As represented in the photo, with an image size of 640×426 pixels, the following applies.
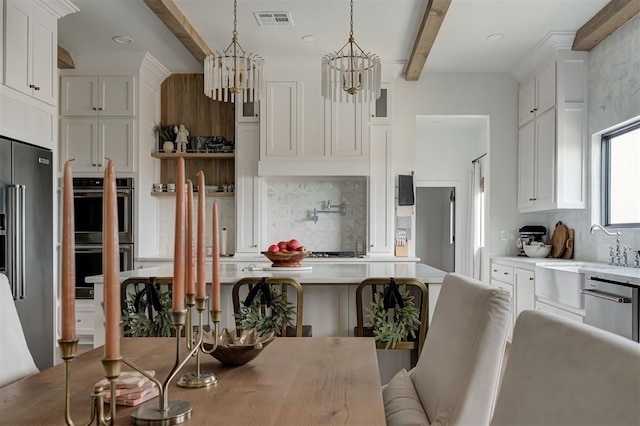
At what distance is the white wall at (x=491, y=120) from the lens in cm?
550

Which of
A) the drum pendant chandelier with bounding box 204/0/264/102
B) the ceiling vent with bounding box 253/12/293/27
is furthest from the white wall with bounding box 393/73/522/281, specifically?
the drum pendant chandelier with bounding box 204/0/264/102

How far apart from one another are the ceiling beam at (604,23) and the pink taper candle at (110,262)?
397 cm

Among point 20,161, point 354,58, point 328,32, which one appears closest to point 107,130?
point 20,161

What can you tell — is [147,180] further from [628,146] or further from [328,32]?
[628,146]

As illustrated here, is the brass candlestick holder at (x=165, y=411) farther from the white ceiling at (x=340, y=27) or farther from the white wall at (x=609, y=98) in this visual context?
the white wall at (x=609, y=98)

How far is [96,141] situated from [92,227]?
85 centimetres

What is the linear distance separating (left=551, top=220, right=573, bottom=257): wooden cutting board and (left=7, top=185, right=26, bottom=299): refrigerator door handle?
453 centimetres

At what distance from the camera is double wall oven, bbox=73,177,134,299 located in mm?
4898

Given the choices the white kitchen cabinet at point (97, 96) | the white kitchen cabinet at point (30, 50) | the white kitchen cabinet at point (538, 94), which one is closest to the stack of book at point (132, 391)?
the white kitchen cabinet at point (30, 50)

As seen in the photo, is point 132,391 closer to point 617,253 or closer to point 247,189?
point 617,253

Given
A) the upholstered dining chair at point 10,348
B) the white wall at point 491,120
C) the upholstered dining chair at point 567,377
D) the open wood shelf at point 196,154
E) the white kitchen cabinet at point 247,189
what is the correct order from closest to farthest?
the upholstered dining chair at point 567,377, the upholstered dining chair at point 10,348, the white kitchen cabinet at point 247,189, the open wood shelf at point 196,154, the white wall at point 491,120

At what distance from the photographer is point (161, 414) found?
100 cm

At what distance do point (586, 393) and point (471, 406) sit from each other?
59 cm

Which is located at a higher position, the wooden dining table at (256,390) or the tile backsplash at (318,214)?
the tile backsplash at (318,214)
